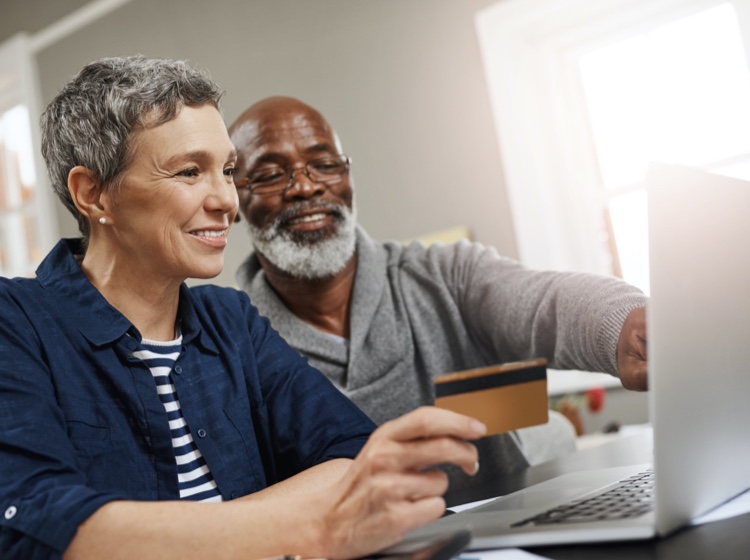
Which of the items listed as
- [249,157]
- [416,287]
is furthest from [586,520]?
[249,157]

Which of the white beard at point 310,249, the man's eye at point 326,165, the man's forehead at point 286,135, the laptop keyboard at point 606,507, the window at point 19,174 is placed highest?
the window at point 19,174

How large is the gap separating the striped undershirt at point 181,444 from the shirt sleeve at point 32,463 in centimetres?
18

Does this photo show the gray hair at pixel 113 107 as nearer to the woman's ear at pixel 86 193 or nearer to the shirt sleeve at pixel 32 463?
the woman's ear at pixel 86 193

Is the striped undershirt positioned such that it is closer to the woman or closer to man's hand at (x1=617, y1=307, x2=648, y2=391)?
the woman

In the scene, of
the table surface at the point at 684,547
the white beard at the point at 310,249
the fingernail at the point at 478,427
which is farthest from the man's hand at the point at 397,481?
the white beard at the point at 310,249

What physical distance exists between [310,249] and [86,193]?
710mm

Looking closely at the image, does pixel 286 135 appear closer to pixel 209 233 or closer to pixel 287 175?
pixel 287 175

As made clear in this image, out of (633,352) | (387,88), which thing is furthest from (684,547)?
(387,88)

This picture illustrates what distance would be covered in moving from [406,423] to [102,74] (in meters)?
0.79

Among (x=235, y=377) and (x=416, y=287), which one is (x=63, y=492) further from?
(x=416, y=287)

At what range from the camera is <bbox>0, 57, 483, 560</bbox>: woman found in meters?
1.05

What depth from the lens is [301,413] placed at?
1.28 meters

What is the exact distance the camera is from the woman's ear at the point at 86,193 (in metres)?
1.25

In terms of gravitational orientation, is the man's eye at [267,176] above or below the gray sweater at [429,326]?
above
